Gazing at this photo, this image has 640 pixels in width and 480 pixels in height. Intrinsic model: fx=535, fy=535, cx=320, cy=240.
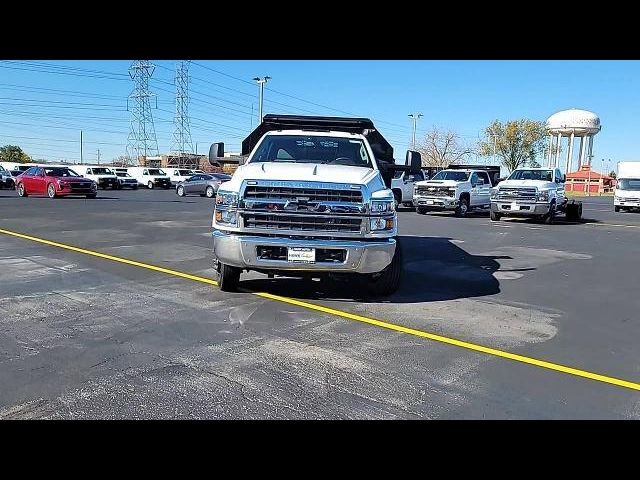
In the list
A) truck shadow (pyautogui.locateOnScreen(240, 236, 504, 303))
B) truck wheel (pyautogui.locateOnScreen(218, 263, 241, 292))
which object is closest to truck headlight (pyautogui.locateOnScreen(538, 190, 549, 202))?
truck shadow (pyautogui.locateOnScreen(240, 236, 504, 303))

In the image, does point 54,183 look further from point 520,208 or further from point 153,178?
point 520,208

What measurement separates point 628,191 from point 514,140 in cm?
5248

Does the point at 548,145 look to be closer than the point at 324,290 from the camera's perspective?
No

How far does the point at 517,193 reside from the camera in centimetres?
1989

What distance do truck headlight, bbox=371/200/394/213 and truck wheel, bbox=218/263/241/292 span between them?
6.27ft

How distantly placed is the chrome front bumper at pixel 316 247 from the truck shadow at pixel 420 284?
71 centimetres

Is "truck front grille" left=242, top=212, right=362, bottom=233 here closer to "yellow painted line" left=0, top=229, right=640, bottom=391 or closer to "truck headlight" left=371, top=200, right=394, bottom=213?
"truck headlight" left=371, top=200, right=394, bottom=213

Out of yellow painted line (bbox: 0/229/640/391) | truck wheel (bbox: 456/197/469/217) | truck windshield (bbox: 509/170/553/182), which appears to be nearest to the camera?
yellow painted line (bbox: 0/229/640/391)

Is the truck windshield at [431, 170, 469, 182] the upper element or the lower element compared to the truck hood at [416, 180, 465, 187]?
upper

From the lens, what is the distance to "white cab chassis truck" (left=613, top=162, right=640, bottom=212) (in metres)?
30.5

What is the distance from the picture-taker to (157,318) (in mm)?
5668
